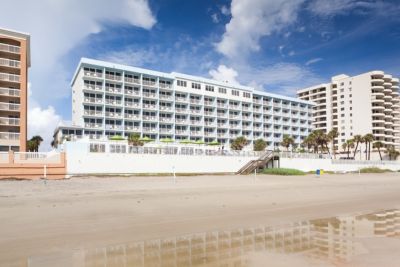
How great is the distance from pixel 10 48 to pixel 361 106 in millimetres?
111504

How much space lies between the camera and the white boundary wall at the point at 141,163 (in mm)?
37562

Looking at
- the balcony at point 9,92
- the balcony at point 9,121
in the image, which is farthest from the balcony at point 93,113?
the balcony at point 9,121

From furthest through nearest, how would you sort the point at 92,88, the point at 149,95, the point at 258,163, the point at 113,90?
the point at 149,95, the point at 113,90, the point at 92,88, the point at 258,163

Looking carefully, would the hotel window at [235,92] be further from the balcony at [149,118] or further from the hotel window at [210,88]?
the balcony at [149,118]

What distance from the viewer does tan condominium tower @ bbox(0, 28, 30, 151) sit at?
52.0 meters

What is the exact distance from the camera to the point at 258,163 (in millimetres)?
53938

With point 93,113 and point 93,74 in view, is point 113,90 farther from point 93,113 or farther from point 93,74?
point 93,113

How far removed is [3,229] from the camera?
1102 cm

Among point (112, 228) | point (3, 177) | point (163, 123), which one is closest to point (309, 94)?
point (163, 123)

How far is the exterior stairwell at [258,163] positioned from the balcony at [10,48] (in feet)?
136

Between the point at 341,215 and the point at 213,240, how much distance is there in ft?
25.3

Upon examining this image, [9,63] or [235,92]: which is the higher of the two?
[235,92]

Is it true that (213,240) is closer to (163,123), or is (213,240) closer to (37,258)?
(37,258)

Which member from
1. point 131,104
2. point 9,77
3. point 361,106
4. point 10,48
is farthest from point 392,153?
point 10,48
